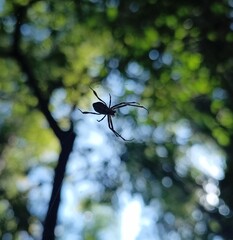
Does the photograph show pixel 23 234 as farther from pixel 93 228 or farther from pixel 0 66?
pixel 93 228

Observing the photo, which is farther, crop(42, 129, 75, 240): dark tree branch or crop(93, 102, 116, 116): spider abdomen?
crop(93, 102, 116, 116): spider abdomen

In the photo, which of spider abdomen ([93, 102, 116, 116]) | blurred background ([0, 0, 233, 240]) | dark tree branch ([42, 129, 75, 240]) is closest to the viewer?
dark tree branch ([42, 129, 75, 240])

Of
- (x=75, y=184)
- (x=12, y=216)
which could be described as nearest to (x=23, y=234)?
(x=12, y=216)

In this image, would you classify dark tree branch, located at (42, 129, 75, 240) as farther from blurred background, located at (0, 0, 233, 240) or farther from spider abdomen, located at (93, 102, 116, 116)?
blurred background, located at (0, 0, 233, 240)

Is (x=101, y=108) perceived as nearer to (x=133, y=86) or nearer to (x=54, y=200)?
(x=54, y=200)

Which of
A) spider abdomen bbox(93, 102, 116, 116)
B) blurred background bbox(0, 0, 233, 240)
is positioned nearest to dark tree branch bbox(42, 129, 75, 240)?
spider abdomen bbox(93, 102, 116, 116)

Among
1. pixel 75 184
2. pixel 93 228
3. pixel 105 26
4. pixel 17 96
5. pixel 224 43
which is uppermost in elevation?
pixel 224 43

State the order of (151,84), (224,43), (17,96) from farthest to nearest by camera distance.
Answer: (17,96) < (151,84) < (224,43)

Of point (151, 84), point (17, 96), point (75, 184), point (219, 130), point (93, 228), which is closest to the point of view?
point (219, 130)

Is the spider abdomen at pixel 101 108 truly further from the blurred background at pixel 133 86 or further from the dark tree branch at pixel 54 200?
the blurred background at pixel 133 86

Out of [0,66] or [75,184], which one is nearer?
[75,184]
